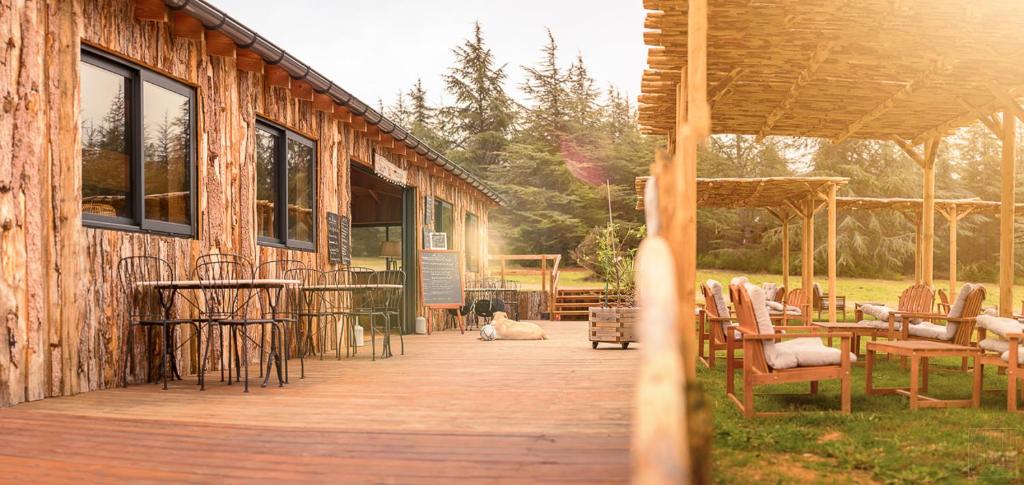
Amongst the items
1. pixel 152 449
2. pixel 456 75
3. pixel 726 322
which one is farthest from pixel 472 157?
pixel 152 449

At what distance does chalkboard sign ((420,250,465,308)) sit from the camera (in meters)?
11.7

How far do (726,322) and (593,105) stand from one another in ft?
82.6

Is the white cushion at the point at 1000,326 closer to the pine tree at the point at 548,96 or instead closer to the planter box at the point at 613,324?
the planter box at the point at 613,324

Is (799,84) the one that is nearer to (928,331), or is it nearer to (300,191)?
(928,331)

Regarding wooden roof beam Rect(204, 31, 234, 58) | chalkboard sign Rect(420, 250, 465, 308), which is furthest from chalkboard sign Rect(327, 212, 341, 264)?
wooden roof beam Rect(204, 31, 234, 58)

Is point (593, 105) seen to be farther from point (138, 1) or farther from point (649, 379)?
point (649, 379)

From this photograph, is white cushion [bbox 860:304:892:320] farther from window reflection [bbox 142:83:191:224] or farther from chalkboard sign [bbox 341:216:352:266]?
window reflection [bbox 142:83:191:224]

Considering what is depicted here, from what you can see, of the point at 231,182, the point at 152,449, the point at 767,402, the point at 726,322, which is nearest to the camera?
the point at 152,449

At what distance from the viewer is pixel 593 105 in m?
30.6

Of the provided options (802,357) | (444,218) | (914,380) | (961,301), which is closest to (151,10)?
(802,357)

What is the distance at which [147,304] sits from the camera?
5.65 m

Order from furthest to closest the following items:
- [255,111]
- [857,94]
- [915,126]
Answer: [915,126] → [857,94] → [255,111]

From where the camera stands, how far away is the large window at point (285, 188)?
752 centimetres

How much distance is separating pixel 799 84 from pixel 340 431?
5.86 meters
